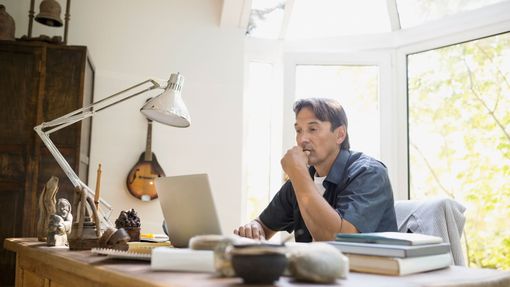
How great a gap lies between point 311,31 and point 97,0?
1656 millimetres

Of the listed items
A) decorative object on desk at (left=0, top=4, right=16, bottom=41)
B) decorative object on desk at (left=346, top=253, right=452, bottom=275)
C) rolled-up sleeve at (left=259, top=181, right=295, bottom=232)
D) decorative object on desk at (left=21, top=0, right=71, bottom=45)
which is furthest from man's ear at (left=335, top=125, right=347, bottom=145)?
decorative object on desk at (left=0, top=4, right=16, bottom=41)

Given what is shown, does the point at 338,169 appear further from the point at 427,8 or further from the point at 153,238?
the point at 427,8

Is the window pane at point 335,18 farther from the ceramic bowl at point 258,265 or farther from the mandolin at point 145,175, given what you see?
the ceramic bowl at point 258,265

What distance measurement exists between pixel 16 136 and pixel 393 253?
2720mm

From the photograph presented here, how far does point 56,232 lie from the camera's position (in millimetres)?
1638

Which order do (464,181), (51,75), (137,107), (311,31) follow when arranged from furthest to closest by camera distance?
(311,31) < (137,107) < (464,181) < (51,75)

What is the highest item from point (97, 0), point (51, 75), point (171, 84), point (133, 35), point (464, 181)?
point (97, 0)

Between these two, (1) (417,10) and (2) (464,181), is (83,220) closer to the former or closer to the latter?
(2) (464,181)

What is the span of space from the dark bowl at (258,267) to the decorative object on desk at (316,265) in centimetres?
5

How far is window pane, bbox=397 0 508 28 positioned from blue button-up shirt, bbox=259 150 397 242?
196 centimetres

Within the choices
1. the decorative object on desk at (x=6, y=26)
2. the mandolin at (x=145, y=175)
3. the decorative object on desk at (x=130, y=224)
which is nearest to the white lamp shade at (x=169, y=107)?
the decorative object on desk at (x=130, y=224)

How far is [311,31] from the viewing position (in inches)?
159

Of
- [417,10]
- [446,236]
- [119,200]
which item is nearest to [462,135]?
[417,10]

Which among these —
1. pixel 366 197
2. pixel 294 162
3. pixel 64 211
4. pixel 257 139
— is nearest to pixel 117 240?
pixel 64 211
